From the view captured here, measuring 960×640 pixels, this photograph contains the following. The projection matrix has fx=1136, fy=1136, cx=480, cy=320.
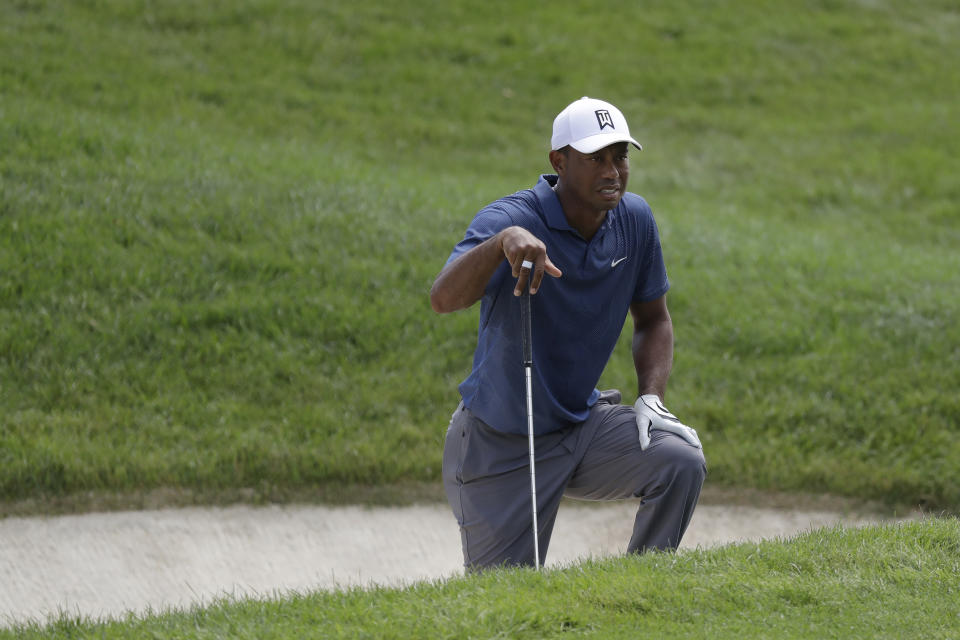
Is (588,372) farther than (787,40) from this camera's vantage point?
No

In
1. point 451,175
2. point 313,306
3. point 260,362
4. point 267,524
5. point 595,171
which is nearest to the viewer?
point 595,171

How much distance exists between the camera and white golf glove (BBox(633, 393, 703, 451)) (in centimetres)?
463

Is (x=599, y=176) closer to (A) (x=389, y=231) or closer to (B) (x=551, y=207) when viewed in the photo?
(B) (x=551, y=207)

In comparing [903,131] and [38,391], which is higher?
[903,131]

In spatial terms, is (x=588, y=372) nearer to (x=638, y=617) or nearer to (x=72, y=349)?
(x=638, y=617)

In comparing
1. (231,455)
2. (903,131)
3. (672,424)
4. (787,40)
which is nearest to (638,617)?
(672,424)

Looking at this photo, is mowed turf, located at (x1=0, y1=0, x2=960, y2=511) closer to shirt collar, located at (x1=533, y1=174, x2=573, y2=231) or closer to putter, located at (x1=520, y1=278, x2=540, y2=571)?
putter, located at (x1=520, y1=278, x2=540, y2=571)

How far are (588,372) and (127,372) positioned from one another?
15.1 feet

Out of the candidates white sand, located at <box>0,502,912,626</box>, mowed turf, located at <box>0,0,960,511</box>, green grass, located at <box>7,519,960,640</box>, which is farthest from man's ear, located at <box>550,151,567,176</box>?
→ mowed turf, located at <box>0,0,960,511</box>

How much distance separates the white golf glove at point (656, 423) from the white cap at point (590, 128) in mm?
1086

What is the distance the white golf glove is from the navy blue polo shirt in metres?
0.26

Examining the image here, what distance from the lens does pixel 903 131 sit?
1531 cm

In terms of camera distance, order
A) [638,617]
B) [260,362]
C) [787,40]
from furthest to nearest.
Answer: [787,40] < [260,362] < [638,617]

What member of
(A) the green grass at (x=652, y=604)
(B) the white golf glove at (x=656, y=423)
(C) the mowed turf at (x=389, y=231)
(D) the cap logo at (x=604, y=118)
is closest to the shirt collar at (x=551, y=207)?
(D) the cap logo at (x=604, y=118)
